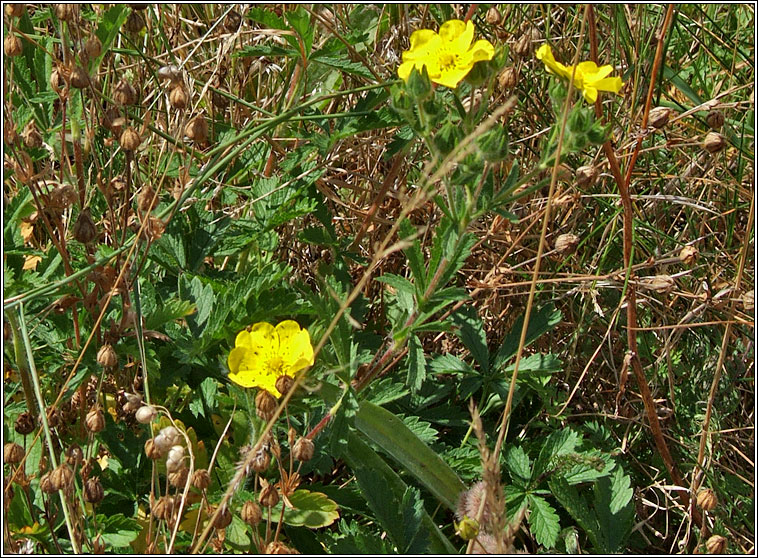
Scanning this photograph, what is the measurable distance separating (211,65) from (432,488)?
4.29 feet

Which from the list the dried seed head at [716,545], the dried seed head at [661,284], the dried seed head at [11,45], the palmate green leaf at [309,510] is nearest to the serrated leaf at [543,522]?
the dried seed head at [716,545]

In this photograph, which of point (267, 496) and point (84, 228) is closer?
point (267, 496)

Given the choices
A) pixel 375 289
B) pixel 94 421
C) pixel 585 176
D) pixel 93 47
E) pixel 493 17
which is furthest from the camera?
pixel 375 289

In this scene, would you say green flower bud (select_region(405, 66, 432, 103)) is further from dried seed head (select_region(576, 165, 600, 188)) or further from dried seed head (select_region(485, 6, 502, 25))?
dried seed head (select_region(485, 6, 502, 25))

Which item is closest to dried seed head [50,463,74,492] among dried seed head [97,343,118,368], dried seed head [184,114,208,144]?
dried seed head [97,343,118,368]

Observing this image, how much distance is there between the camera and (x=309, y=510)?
161cm

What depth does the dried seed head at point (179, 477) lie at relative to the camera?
1343 millimetres

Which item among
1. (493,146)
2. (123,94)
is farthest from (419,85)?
(123,94)

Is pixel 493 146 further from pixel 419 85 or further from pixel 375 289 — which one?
pixel 375 289

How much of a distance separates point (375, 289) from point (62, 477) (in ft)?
3.41

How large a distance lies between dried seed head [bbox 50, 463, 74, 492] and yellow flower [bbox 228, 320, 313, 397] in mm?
307

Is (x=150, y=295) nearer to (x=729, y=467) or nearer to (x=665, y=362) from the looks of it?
(x=665, y=362)

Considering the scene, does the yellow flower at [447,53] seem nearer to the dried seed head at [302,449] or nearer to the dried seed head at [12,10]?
the dried seed head at [302,449]

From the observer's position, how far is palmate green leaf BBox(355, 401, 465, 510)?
1.62m
